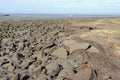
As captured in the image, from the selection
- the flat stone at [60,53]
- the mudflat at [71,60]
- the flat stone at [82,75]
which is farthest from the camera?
the flat stone at [60,53]

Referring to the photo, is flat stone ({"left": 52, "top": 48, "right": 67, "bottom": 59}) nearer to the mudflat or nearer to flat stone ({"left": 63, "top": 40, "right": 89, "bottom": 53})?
the mudflat

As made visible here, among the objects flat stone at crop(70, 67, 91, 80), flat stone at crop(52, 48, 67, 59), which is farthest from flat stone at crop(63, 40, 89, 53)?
flat stone at crop(70, 67, 91, 80)

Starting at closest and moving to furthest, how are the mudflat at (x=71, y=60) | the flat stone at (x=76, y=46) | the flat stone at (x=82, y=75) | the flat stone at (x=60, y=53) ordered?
the flat stone at (x=82, y=75)
the mudflat at (x=71, y=60)
the flat stone at (x=76, y=46)
the flat stone at (x=60, y=53)

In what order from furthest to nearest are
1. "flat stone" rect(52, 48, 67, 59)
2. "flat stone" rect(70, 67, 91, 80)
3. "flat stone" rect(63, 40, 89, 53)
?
"flat stone" rect(52, 48, 67, 59) → "flat stone" rect(63, 40, 89, 53) → "flat stone" rect(70, 67, 91, 80)

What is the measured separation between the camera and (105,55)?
36.6ft

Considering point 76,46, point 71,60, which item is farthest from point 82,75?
point 76,46

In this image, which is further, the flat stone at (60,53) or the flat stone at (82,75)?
the flat stone at (60,53)

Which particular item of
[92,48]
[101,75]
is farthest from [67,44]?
[101,75]

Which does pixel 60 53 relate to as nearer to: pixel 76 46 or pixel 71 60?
pixel 76 46

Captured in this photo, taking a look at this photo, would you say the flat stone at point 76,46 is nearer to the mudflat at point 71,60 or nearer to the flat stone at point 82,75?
the mudflat at point 71,60

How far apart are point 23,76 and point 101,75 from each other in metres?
2.44

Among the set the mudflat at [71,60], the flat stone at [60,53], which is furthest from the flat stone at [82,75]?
the flat stone at [60,53]

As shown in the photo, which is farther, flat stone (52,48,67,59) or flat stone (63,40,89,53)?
flat stone (52,48,67,59)

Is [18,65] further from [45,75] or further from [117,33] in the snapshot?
[117,33]
